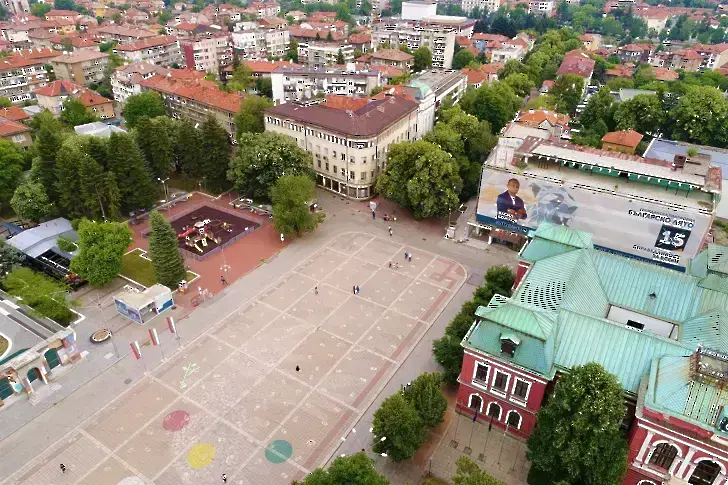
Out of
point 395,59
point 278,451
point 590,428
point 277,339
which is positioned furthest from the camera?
point 395,59

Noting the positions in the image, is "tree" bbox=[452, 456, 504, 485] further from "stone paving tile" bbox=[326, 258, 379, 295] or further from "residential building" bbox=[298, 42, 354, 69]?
"residential building" bbox=[298, 42, 354, 69]

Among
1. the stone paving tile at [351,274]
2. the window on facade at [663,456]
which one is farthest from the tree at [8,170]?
the window on facade at [663,456]

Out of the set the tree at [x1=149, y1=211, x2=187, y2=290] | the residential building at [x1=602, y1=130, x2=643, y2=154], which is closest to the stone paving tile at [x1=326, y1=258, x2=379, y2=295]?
the tree at [x1=149, y1=211, x2=187, y2=290]

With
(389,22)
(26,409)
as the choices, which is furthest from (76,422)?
(389,22)

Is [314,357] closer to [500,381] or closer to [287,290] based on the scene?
[287,290]

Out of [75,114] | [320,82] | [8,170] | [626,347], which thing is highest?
[626,347]

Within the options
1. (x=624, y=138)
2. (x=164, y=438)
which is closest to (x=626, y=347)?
(x=164, y=438)

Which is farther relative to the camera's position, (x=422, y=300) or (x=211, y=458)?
(x=422, y=300)
